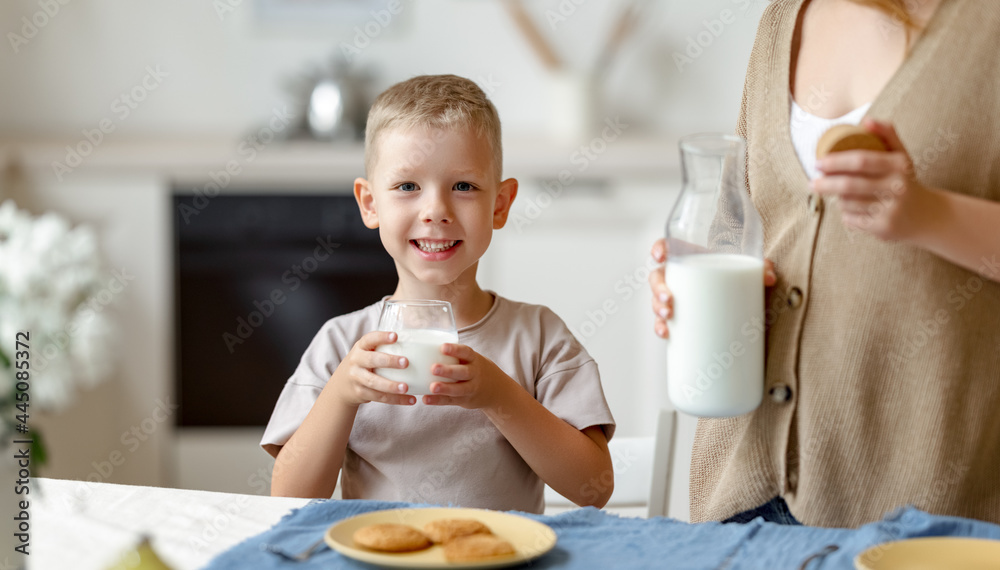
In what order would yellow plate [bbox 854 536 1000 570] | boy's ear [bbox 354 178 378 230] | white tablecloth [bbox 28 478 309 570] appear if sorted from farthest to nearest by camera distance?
1. boy's ear [bbox 354 178 378 230]
2. white tablecloth [bbox 28 478 309 570]
3. yellow plate [bbox 854 536 1000 570]

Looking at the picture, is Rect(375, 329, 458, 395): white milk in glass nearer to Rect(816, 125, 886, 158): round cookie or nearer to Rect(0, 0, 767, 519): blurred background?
Rect(816, 125, 886, 158): round cookie

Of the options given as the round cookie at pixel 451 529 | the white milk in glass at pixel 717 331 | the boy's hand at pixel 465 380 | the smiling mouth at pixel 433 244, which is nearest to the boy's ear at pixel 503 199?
the smiling mouth at pixel 433 244

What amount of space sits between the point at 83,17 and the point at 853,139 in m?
2.96

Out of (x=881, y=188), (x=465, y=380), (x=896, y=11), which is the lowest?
(x=465, y=380)

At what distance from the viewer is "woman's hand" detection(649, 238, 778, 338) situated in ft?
3.00

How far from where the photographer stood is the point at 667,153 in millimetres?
2672

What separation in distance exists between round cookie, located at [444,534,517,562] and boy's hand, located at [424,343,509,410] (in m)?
0.22

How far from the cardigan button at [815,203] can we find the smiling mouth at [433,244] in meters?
0.43

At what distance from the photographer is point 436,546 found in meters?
0.80

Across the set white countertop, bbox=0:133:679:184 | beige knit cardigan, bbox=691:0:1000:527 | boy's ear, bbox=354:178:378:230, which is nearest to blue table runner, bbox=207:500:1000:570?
beige knit cardigan, bbox=691:0:1000:527

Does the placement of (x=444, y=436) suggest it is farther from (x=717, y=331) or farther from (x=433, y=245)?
(x=717, y=331)

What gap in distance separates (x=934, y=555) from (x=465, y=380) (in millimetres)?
464

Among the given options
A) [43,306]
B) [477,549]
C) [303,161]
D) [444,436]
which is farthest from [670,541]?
[303,161]

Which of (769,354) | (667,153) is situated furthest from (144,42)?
(769,354)
